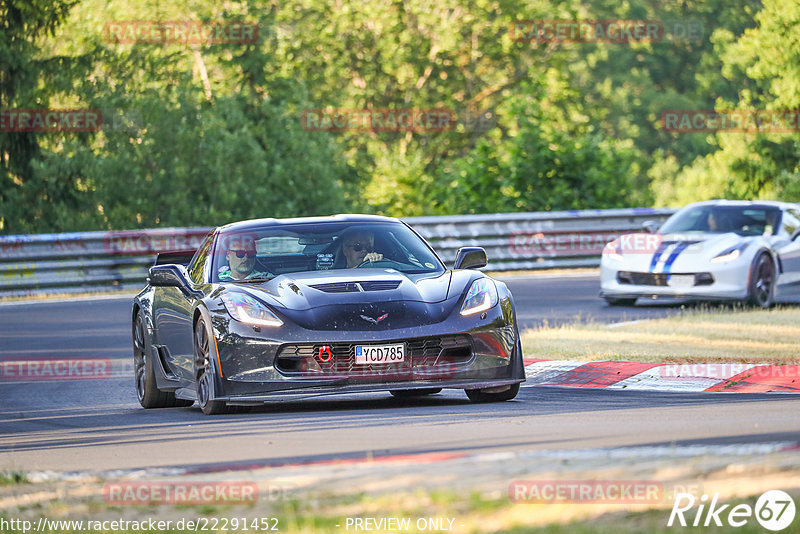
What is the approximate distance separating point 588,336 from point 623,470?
837 cm

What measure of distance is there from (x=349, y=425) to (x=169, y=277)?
2.52 m

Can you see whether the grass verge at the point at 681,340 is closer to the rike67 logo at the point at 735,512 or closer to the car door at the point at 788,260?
the car door at the point at 788,260

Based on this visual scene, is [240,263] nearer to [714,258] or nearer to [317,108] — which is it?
[714,258]

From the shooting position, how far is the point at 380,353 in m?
9.47

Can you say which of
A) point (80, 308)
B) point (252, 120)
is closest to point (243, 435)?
point (80, 308)

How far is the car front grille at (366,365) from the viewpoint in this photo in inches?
373

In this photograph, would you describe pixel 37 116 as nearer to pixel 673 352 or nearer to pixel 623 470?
pixel 673 352

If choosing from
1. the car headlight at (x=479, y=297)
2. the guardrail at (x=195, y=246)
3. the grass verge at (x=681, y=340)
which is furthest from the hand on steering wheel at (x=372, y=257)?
the guardrail at (x=195, y=246)

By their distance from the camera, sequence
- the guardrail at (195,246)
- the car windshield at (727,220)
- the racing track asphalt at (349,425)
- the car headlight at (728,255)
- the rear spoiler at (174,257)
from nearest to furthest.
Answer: the racing track asphalt at (349,425) < the rear spoiler at (174,257) < the car headlight at (728,255) < the car windshield at (727,220) < the guardrail at (195,246)

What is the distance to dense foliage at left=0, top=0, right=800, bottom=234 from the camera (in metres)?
30.8

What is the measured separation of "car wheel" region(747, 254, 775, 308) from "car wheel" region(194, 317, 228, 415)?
9.53 metres

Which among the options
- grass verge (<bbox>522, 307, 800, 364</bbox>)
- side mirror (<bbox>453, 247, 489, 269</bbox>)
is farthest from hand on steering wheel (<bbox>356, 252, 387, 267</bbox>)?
grass verge (<bbox>522, 307, 800, 364</bbox>)

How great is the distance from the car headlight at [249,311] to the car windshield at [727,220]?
406 inches

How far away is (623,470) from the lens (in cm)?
618
